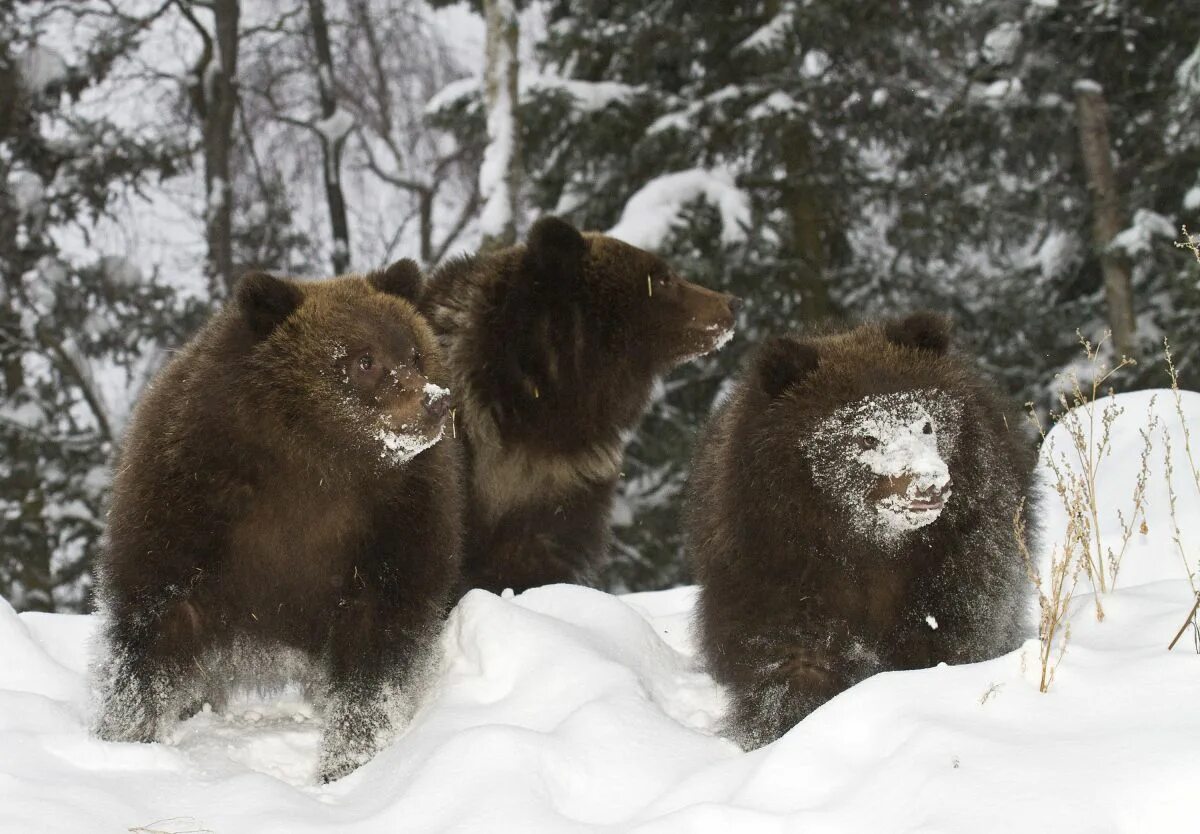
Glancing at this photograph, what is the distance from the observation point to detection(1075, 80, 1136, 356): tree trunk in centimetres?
1462

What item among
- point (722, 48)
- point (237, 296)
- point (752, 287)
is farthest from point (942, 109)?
point (237, 296)

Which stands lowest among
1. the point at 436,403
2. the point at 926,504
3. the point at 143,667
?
the point at 143,667

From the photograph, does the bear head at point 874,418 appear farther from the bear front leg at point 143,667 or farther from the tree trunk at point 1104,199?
the tree trunk at point 1104,199

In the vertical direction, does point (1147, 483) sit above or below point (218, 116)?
below

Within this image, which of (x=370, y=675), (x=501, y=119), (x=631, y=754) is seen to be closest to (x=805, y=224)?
(x=501, y=119)

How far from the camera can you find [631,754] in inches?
151

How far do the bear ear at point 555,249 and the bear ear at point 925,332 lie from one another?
206 centimetres

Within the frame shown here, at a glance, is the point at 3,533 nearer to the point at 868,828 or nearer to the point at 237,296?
the point at 237,296

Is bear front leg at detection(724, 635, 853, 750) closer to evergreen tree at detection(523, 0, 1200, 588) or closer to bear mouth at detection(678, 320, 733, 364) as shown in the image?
bear mouth at detection(678, 320, 733, 364)

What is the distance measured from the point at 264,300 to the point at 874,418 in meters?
2.23

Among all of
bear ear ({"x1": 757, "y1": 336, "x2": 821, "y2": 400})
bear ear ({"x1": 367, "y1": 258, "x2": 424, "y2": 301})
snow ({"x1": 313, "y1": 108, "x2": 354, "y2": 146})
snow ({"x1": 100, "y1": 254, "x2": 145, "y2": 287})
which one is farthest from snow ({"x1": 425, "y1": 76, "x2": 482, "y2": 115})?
bear ear ({"x1": 757, "y1": 336, "x2": 821, "y2": 400})

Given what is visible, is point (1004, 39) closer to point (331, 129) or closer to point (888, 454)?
point (331, 129)

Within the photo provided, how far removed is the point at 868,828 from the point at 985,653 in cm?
161

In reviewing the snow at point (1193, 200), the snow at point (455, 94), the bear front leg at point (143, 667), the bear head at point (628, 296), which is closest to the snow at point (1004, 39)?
the snow at point (1193, 200)
